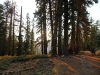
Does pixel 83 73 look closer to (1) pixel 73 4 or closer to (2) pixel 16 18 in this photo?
(1) pixel 73 4

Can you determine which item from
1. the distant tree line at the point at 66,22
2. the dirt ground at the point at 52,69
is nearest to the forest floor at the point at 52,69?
the dirt ground at the point at 52,69

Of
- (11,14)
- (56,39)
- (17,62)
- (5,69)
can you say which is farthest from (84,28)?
(11,14)

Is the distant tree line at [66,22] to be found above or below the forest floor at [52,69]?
above

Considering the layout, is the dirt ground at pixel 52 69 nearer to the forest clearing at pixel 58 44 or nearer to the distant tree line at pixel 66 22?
the forest clearing at pixel 58 44

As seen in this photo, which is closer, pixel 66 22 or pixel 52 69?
pixel 52 69

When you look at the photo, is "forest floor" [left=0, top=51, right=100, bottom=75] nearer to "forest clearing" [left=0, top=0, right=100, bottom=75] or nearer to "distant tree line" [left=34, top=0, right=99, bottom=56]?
"forest clearing" [left=0, top=0, right=100, bottom=75]

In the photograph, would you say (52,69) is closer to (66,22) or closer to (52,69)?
(52,69)

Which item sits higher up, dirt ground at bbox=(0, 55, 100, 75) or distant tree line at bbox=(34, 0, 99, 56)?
distant tree line at bbox=(34, 0, 99, 56)

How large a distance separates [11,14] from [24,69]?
22.6 m

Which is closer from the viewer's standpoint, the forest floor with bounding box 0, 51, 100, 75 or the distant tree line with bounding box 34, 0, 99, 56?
the forest floor with bounding box 0, 51, 100, 75

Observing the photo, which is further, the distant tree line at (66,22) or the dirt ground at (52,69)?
A: the distant tree line at (66,22)

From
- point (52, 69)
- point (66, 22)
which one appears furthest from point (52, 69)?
point (66, 22)

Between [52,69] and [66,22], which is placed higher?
[66,22]

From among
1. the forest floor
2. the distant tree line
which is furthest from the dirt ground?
the distant tree line
